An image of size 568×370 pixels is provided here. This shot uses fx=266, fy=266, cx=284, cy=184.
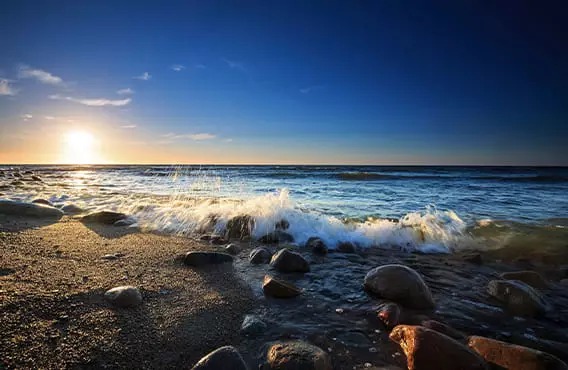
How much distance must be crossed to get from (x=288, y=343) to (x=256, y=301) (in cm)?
76

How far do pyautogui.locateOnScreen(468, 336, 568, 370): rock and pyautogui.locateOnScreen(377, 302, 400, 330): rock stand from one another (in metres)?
0.54

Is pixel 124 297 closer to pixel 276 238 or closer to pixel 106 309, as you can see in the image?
pixel 106 309

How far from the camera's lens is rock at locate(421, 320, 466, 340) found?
83.5 inches

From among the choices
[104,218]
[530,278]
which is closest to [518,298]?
[530,278]

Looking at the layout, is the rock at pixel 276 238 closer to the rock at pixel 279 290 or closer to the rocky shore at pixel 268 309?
the rocky shore at pixel 268 309

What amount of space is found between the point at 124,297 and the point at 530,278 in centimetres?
452

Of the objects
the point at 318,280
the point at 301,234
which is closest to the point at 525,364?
the point at 318,280

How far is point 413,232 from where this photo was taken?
4.99 metres

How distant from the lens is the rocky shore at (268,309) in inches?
68.7

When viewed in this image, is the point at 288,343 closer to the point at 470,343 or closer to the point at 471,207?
the point at 470,343

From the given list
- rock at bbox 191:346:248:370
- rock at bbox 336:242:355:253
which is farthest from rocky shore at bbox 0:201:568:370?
rock at bbox 336:242:355:253

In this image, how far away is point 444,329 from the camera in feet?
7.11

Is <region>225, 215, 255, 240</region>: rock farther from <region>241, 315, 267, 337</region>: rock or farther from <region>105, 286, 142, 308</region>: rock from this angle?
<region>241, 315, 267, 337</region>: rock

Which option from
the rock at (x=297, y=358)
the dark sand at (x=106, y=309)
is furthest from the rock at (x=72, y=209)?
the rock at (x=297, y=358)
